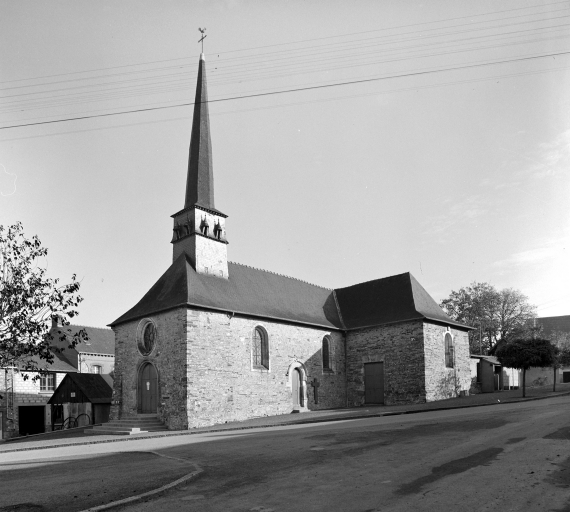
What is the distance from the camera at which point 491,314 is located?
2186 inches

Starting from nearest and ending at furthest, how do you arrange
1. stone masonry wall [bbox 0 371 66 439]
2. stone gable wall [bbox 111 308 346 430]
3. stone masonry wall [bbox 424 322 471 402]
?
stone gable wall [bbox 111 308 346 430]
stone masonry wall [bbox 424 322 471 402]
stone masonry wall [bbox 0 371 66 439]

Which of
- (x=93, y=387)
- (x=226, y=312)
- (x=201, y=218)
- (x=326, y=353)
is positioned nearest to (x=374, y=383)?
(x=326, y=353)

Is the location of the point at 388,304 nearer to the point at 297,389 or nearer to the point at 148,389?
the point at 297,389

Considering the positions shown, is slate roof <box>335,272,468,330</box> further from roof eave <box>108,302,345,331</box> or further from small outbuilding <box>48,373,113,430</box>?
small outbuilding <box>48,373,113,430</box>

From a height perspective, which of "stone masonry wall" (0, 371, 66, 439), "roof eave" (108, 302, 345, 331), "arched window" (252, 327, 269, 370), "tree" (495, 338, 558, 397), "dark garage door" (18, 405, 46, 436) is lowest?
"dark garage door" (18, 405, 46, 436)

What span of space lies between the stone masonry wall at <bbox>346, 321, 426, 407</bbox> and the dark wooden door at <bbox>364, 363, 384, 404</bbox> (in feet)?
0.80

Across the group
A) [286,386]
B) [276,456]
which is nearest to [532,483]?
[276,456]

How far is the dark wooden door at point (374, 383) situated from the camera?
3052cm

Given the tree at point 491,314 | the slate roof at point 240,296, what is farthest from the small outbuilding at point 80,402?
the tree at point 491,314

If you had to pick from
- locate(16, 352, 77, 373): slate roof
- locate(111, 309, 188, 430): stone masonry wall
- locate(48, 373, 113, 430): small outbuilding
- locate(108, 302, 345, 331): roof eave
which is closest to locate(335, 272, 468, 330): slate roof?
locate(108, 302, 345, 331): roof eave

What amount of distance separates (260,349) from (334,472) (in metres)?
18.0

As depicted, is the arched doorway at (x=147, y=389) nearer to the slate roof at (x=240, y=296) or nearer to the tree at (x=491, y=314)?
the slate roof at (x=240, y=296)

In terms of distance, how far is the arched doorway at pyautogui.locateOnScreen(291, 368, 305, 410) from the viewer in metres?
28.4

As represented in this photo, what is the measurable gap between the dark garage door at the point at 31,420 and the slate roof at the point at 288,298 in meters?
14.0
